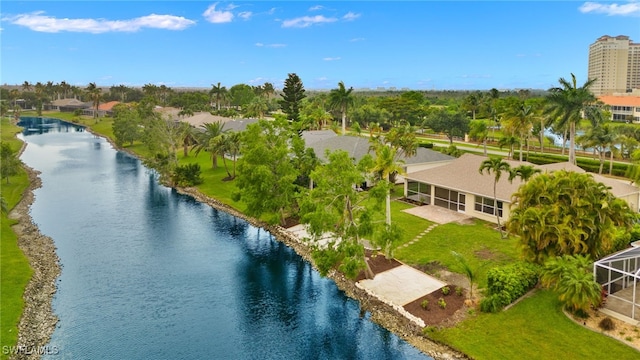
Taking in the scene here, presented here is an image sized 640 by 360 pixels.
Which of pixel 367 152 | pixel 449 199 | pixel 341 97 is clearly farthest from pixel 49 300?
pixel 341 97

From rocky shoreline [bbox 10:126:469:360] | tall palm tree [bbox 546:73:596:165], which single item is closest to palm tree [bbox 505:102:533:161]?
tall palm tree [bbox 546:73:596:165]

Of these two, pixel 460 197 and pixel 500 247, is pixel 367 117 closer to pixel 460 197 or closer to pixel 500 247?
pixel 460 197

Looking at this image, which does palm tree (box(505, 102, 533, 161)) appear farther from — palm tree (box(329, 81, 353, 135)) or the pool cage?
the pool cage

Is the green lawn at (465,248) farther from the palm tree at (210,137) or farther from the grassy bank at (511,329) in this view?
the palm tree at (210,137)

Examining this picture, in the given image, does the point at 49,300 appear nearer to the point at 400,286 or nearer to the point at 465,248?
the point at 400,286

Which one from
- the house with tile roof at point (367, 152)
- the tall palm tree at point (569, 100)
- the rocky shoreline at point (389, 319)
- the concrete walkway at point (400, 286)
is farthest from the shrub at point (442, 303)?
the tall palm tree at point (569, 100)

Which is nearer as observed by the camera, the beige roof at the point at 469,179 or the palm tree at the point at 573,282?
the palm tree at the point at 573,282
